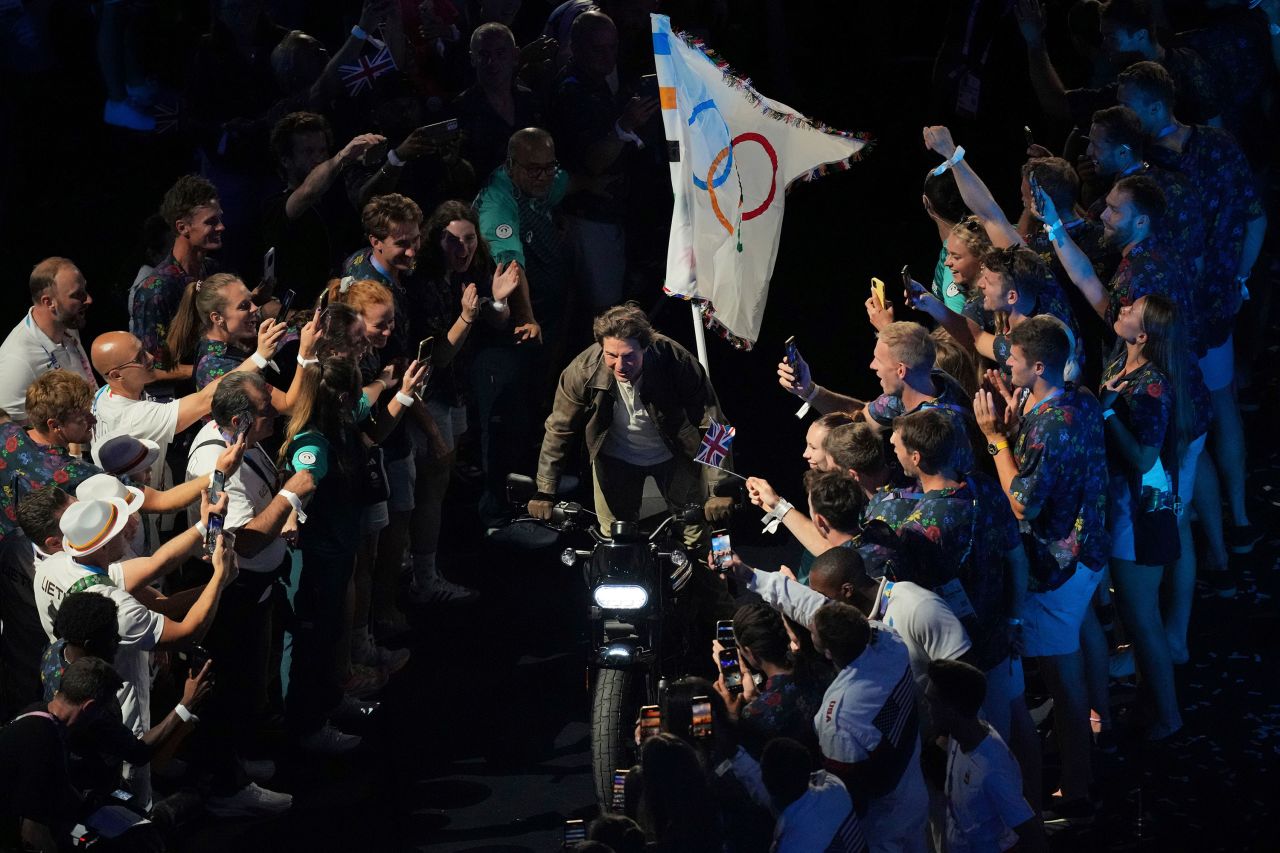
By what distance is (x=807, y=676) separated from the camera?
535cm

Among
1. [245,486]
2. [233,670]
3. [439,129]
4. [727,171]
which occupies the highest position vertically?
[439,129]

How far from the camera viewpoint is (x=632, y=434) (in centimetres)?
762

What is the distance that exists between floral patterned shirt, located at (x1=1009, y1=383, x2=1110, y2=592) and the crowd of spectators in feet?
0.05

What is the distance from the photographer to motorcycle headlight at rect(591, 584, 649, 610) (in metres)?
6.38

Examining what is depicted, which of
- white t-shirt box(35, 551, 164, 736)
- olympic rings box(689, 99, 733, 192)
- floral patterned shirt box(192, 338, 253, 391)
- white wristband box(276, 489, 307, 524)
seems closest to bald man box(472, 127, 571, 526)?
olympic rings box(689, 99, 733, 192)

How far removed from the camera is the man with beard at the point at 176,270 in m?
7.67

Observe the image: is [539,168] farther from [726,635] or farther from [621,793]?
[621,793]

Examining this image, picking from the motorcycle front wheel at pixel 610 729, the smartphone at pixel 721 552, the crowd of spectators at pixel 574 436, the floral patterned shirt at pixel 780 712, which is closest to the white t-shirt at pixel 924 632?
the crowd of spectators at pixel 574 436

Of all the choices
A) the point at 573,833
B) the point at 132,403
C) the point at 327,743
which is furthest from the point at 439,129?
the point at 573,833

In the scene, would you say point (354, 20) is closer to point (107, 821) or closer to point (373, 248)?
point (373, 248)

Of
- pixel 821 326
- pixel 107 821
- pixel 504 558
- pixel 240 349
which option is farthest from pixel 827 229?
pixel 107 821

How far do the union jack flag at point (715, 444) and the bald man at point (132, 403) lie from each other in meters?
1.89

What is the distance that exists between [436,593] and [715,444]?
7.69 ft

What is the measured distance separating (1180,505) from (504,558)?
3.47 metres
